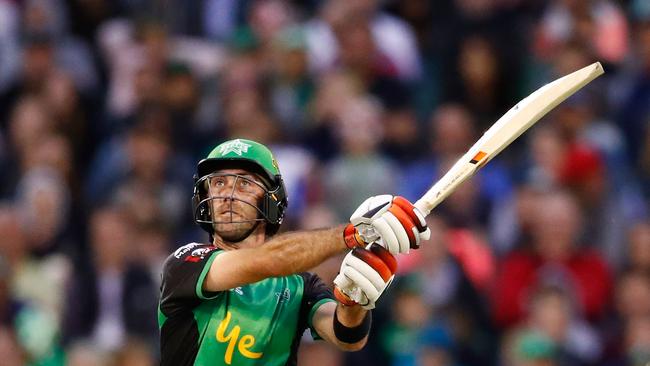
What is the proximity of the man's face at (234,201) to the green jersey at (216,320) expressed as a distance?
15 cm

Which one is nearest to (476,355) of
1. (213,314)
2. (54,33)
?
(213,314)

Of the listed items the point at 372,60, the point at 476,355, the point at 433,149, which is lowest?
the point at 476,355

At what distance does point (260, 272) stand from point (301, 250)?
226 mm

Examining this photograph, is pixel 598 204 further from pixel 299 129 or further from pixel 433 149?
pixel 299 129

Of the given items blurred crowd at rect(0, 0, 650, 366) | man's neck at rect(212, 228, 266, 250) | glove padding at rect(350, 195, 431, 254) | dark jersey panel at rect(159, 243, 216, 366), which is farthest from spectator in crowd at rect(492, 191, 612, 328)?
glove padding at rect(350, 195, 431, 254)

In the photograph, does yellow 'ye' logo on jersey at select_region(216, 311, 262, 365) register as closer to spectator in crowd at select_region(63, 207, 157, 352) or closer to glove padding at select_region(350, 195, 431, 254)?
glove padding at select_region(350, 195, 431, 254)

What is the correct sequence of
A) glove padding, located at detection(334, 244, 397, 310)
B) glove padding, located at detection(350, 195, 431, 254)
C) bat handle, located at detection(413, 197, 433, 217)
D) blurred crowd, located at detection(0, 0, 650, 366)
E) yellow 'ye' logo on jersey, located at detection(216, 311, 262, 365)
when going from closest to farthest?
glove padding, located at detection(350, 195, 431, 254) < glove padding, located at detection(334, 244, 397, 310) < bat handle, located at detection(413, 197, 433, 217) < yellow 'ye' logo on jersey, located at detection(216, 311, 262, 365) < blurred crowd, located at detection(0, 0, 650, 366)

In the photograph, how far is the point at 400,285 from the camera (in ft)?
38.1

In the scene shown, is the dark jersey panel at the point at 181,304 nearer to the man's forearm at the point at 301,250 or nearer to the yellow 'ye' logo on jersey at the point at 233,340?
the yellow 'ye' logo on jersey at the point at 233,340

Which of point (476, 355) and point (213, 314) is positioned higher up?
point (213, 314)

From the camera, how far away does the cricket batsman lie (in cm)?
665

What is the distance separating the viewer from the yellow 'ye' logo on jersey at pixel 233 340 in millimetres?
7133

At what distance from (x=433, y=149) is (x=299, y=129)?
141cm

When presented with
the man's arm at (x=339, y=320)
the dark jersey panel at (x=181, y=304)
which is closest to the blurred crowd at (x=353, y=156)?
the man's arm at (x=339, y=320)
